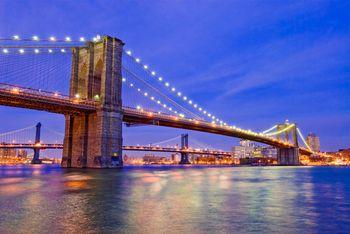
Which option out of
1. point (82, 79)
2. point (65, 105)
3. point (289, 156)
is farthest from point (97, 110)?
point (289, 156)

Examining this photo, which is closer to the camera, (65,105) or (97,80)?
(65,105)

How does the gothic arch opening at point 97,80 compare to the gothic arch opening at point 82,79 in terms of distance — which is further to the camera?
the gothic arch opening at point 82,79

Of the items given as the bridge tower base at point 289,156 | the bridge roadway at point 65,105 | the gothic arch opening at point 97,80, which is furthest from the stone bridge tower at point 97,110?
the bridge tower base at point 289,156

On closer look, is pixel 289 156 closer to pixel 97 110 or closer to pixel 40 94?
pixel 97 110

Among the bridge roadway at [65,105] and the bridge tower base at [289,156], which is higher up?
the bridge roadway at [65,105]

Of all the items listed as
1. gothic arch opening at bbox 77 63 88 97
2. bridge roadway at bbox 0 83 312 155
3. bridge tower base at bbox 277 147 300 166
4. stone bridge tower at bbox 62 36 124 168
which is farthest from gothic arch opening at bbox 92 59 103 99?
bridge tower base at bbox 277 147 300 166

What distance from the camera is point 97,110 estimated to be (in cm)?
4778

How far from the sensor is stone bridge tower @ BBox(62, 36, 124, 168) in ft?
155

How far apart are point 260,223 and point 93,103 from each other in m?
40.8

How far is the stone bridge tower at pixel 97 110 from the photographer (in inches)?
1864

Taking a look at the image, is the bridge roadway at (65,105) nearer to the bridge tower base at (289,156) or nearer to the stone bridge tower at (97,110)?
the stone bridge tower at (97,110)

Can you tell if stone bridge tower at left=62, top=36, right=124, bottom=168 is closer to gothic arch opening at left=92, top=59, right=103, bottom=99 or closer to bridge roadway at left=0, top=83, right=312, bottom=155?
gothic arch opening at left=92, top=59, right=103, bottom=99

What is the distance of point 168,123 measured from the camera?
61281 mm

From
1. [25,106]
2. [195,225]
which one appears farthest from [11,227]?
[25,106]
